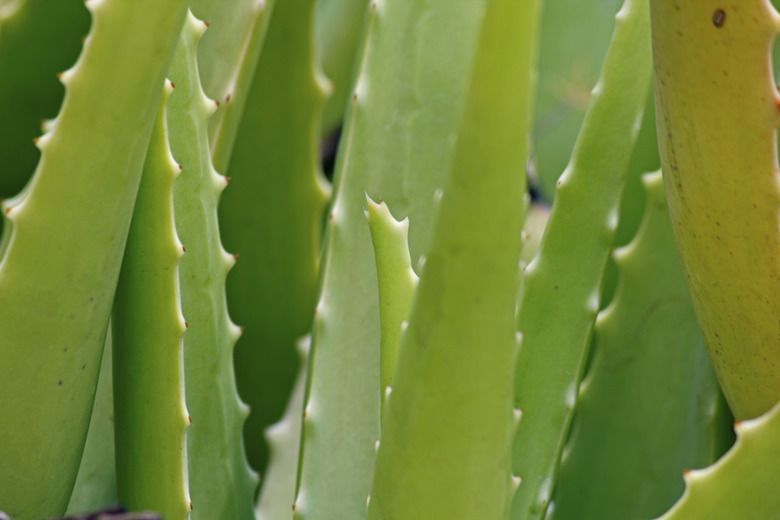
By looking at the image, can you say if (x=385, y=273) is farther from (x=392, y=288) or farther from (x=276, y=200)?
(x=276, y=200)

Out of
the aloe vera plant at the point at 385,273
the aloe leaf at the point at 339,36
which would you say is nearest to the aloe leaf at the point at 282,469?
the aloe vera plant at the point at 385,273

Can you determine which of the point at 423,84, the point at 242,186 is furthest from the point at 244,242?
the point at 423,84

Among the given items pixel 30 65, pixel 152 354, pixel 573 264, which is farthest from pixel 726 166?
pixel 30 65

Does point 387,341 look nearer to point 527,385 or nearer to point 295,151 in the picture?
point 527,385

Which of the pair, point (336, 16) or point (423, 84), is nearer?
point (423, 84)

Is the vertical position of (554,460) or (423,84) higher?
(423,84)

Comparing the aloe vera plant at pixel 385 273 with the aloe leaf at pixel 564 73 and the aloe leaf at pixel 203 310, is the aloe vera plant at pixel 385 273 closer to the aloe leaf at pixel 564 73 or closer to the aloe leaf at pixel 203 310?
the aloe leaf at pixel 203 310

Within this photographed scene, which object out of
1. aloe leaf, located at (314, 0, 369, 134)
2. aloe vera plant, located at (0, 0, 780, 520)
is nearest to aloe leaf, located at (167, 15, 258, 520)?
aloe vera plant, located at (0, 0, 780, 520)
